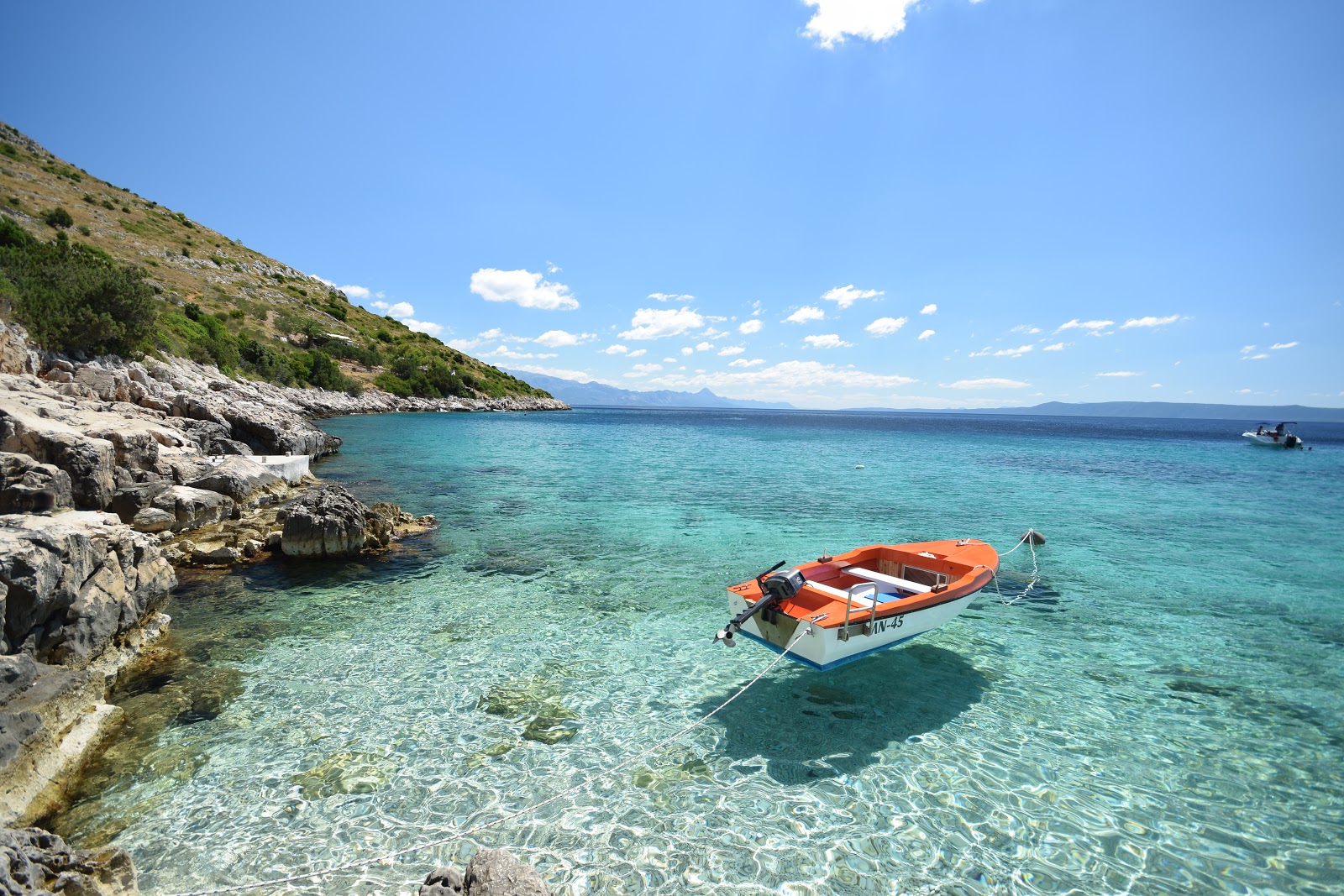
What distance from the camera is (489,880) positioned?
3.99 meters

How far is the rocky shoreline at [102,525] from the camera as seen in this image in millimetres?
5922

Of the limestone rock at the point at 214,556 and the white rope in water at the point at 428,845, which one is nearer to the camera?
the white rope in water at the point at 428,845

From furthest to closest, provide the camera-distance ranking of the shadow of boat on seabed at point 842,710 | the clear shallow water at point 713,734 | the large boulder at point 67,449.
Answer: the large boulder at point 67,449
the shadow of boat on seabed at point 842,710
the clear shallow water at point 713,734

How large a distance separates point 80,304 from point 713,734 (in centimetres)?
3524

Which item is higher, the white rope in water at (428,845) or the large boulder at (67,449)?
the large boulder at (67,449)

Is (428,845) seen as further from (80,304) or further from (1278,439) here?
(1278,439)

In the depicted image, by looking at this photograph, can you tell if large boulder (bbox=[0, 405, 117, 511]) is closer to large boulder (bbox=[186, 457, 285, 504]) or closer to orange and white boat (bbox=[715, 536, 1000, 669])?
large boulder (bbox=[186, 457, 285, 504])

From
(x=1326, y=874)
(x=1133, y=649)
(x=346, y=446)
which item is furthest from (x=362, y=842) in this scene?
(x=346, y=446)

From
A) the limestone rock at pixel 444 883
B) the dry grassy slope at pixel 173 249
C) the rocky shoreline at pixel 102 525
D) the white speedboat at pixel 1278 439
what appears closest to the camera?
the limestone rock at pixel 444 883

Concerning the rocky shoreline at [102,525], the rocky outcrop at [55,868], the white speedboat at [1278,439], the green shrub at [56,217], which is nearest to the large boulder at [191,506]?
the rocky shoreline at [102,525]

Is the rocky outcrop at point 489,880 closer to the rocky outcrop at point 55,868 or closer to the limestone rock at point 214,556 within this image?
the rocky outcrop at point 55,868

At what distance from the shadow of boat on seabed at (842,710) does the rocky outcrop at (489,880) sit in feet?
11.4

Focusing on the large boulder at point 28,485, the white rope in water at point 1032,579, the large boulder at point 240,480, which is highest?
the large boulder at point 28,485

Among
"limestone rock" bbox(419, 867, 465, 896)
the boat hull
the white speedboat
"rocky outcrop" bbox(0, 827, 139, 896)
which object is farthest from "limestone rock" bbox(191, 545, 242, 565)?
the white speedboat
